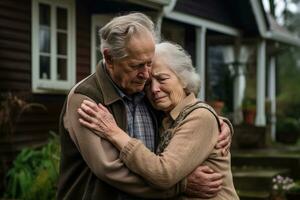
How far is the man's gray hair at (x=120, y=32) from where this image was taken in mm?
2363

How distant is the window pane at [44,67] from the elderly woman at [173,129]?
6.34 m

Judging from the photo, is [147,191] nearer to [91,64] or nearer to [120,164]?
[120,164]

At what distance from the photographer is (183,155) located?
242 centimetres

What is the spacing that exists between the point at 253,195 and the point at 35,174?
2.65 meters

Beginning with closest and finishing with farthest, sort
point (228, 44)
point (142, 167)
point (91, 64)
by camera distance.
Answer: point (142, 167) → point (91, 64) → point (228, 44)

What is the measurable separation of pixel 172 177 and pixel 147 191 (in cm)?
11

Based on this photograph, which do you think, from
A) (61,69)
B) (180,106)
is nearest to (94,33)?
(61,69)

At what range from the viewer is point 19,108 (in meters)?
7.91

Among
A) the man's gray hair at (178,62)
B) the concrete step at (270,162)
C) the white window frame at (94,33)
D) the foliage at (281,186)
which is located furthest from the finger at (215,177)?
the white window frame at (94,33)

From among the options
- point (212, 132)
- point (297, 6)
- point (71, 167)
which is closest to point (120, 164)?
point (71, 167)

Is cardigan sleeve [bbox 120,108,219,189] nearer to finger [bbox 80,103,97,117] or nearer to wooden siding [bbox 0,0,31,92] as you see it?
finger [bbox 80,103,97,117]

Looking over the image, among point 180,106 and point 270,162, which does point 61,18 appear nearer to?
point 270,162

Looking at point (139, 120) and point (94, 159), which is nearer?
point (94, 159)

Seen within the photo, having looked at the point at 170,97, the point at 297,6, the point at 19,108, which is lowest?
the point at 19,108
